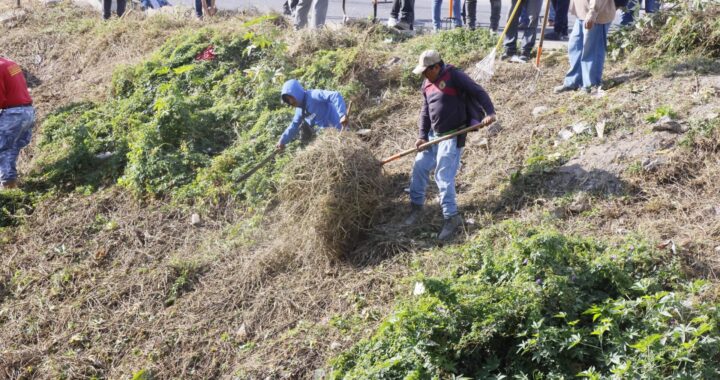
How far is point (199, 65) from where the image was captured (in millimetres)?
10375

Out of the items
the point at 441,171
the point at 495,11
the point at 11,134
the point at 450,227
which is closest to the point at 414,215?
the point at 450,227

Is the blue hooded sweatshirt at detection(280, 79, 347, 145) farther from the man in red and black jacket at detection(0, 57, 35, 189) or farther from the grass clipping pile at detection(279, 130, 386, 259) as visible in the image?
the man in red and black jacket at detection(0, 57, 35, 189)

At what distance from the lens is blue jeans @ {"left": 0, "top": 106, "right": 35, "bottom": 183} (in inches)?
347

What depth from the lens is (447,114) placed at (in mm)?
6484

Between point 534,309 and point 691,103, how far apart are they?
3.23 meters

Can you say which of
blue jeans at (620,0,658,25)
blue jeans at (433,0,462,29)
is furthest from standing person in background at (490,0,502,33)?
blue jeans at (620,0,658,25)

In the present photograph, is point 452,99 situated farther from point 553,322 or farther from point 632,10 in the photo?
point 632,10

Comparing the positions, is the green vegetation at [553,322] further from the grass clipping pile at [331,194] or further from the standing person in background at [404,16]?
the standing person in background at [404,16]

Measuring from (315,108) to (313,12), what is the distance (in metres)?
3.39

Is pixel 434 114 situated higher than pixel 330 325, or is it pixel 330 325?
pixel 434 114

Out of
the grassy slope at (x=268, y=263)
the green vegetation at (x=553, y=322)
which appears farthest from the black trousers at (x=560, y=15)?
the green vegetation at (x=553, y=322)

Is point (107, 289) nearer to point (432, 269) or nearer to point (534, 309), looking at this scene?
point (432, 269)

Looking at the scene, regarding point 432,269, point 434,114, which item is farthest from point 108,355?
point 434,114

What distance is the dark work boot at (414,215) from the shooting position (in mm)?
6988
